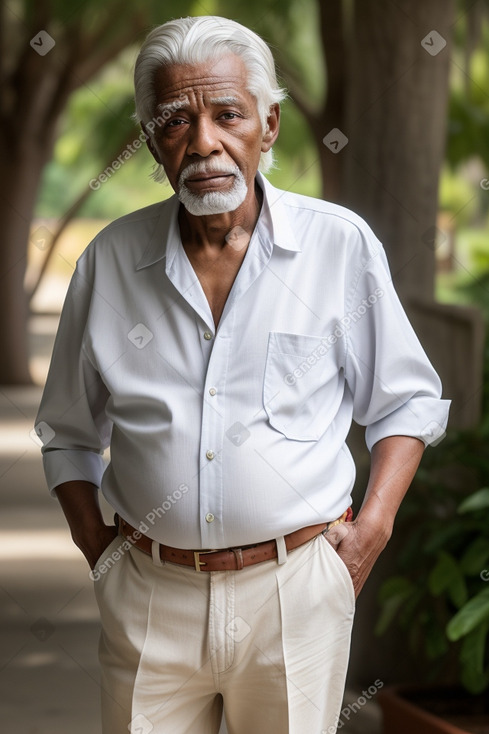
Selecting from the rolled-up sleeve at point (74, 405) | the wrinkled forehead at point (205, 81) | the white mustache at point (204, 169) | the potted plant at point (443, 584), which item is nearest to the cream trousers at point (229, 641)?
the rolled-up sleeve at point (74, 405)

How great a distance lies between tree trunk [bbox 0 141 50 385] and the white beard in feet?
22.2

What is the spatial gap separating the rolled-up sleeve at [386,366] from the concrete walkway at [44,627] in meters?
1.94

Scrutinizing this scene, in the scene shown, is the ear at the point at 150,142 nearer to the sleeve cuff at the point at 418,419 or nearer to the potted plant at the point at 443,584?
the sleeve cuff at the point at 418,419

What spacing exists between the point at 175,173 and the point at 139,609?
0.66 m

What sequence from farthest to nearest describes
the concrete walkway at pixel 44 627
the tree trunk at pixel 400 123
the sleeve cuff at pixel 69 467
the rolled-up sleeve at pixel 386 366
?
1. the concrete walkway at pixel 44 627
2. the tree trunk at pixel 400 123
3. the sleeve cuff at pixel 69 467
4. the rolled-up sleeve at pixel 386 366

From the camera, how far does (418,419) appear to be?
5.48ft

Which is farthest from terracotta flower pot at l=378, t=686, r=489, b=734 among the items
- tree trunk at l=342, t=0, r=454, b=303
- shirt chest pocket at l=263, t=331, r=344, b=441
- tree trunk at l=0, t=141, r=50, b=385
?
tree trunk at l=0, t=141, r=50, b=385

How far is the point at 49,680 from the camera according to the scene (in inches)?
145

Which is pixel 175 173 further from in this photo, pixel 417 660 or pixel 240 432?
pixel 417 660

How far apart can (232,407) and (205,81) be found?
0.48m

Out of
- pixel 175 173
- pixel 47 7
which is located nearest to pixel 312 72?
pixel 47 7

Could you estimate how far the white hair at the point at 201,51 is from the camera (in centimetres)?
152

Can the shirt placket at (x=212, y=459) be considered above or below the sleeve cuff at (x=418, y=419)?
below

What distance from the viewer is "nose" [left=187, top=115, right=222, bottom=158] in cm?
151
